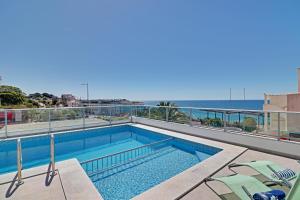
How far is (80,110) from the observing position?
29.4ft

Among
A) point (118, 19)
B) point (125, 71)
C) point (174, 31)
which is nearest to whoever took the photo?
point (118, 19)

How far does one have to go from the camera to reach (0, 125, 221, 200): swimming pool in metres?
3.93

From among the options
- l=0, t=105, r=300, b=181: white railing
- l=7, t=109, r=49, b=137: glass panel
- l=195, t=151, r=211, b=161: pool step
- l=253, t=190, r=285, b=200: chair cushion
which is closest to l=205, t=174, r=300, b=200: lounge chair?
l=253, t=190, r=285, b=200: chair cushion

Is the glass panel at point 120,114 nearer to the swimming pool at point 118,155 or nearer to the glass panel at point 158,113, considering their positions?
the swimming pool at point 118,155

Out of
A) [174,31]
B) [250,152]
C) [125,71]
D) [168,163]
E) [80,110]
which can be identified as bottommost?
[168,163]

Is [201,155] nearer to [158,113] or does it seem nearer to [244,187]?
[244,187]

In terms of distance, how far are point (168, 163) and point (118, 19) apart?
352 inches

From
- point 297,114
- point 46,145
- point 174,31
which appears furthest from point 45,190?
point 174,31

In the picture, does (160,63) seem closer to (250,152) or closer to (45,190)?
(250,152)

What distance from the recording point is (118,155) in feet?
19.0

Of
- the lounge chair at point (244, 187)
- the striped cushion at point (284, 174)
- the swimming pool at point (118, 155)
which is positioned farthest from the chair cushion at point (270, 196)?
the swimming pool at point (118, 155)

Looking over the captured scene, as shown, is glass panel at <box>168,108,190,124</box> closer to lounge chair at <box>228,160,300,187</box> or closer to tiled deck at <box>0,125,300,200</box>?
tiled deck at <box>0,125,300,200</box>

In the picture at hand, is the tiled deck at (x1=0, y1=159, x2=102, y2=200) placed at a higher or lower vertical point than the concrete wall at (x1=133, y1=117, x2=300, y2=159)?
lower

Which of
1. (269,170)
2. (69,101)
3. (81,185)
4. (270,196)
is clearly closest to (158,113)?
(269,170)
